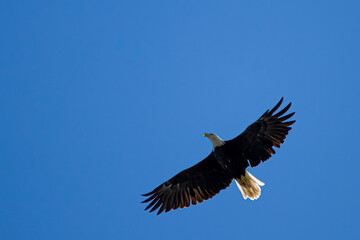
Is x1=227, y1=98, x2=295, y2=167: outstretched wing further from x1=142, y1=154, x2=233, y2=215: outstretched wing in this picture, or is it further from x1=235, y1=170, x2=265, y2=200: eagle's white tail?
x1=142, y1=154, x2=233, y2=215: outstretched wing

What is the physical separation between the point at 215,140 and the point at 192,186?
146 cm

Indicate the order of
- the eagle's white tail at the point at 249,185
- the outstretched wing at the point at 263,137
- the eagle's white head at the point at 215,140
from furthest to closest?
1. the eagle's white tail at the point at 249,185
2. the eagle's white head at the point at 215,140
3. the outstretched wing at the point at 263,137

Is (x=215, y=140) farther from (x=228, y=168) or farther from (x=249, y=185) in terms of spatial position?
(x=249, y=185)

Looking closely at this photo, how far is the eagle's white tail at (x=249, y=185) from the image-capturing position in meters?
11.7

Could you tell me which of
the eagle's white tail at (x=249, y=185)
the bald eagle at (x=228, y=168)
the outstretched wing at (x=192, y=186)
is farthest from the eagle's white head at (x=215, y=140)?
the eagle's white tail at (x=249, y=185)

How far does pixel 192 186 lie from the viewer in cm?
1212

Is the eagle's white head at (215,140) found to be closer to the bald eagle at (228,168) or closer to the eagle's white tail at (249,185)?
the bald eagle at (228,168)

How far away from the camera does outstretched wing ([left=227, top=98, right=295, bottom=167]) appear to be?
430 inches

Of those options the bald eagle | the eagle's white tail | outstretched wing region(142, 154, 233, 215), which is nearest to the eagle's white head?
the bald eagle

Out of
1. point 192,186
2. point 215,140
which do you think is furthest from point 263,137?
point 192,186

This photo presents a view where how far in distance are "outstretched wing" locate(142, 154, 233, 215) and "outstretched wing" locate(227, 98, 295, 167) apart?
838 millimetres

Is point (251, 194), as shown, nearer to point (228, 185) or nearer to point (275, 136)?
point (228, 185)

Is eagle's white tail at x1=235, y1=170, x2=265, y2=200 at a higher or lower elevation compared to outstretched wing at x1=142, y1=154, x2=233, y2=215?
lower

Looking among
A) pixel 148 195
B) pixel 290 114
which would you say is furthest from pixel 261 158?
pixel 148 195
